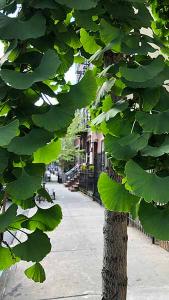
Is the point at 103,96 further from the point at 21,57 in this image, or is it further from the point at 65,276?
the point at 65,276

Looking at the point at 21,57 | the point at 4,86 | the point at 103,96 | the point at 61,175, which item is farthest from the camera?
the point at 61,175

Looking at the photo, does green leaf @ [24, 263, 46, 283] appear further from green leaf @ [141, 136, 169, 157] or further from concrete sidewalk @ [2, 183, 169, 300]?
concrete sidewalk @ [2, 183, 169, 300]

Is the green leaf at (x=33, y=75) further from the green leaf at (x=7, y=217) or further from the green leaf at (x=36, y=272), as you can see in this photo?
the green leaf at (x=36, y=272)

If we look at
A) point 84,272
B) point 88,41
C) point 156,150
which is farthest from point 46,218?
point 84,272

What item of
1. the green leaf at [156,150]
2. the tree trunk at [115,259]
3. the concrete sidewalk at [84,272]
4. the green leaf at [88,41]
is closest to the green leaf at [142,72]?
the green leaf at [156,150]

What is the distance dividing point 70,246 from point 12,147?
25.6ft

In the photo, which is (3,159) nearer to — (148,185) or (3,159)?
(3,159)

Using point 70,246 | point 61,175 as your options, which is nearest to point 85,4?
point 70,246

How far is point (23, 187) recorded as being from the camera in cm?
109

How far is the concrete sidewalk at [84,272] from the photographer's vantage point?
5.45 metres

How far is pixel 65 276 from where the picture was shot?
6.28 meters

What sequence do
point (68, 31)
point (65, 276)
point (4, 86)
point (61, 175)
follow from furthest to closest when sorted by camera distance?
point (61, 175), point (65, 276), point (68, 31), point (4, 86)

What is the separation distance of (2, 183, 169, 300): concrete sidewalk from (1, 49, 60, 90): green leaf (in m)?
4.69

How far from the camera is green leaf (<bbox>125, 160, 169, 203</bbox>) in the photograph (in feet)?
3.30
